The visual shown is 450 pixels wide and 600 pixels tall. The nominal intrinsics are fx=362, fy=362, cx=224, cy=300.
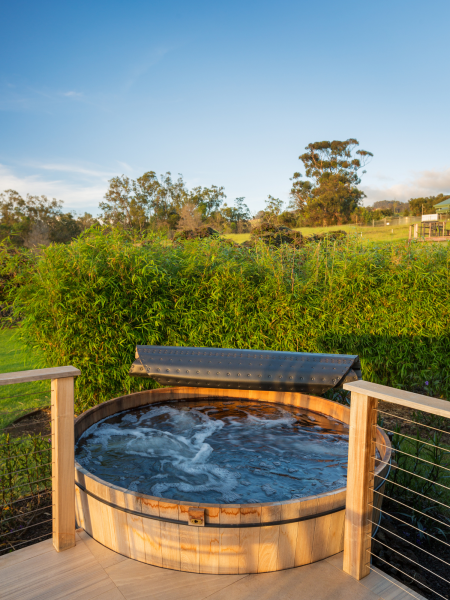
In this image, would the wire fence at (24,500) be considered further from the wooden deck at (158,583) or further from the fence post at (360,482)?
the fence post at (360,482)

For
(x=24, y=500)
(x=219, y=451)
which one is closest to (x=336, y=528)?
(x=219, y=451)

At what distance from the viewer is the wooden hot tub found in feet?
4.78

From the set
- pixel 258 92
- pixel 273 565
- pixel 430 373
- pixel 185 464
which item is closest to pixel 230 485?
pixel 185 464

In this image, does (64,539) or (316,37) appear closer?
(64,539)

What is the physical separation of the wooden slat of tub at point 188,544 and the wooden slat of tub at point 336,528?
0.58 m

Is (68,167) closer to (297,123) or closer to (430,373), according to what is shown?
(297,123)

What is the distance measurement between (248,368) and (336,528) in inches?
50.0

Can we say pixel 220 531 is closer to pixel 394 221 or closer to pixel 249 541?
pixel 249 541

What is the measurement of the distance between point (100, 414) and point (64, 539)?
3.80ft

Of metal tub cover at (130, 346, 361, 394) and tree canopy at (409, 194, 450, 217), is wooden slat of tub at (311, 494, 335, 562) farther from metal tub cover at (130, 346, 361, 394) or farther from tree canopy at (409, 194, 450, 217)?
tree canopy at (409, 194, 450, 217)

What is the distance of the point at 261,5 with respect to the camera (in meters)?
8.85

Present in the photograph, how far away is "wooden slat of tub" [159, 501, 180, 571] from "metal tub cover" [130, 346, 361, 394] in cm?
129

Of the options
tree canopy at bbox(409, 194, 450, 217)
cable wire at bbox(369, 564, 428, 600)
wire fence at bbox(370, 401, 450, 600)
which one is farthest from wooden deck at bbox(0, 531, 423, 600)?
tree canopy at bbox(409, 194, 450, 217)

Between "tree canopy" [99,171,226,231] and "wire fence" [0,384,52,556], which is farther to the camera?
"tree canopy" [99,171,226,231]
